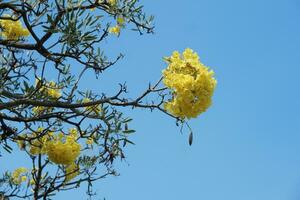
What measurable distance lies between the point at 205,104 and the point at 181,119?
0.18m

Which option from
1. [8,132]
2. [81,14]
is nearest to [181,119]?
[81,14]

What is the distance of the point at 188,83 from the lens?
295cm

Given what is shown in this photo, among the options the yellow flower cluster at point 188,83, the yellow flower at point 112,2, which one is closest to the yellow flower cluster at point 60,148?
the yellow flower at point 112,2

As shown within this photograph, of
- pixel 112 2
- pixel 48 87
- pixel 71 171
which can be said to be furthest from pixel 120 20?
pixel 71 171

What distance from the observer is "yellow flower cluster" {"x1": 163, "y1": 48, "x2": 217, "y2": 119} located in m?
2.99

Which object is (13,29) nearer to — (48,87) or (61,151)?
(61,151)

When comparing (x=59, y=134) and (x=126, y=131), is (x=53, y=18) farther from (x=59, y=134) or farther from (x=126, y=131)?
(x=59, y=134)

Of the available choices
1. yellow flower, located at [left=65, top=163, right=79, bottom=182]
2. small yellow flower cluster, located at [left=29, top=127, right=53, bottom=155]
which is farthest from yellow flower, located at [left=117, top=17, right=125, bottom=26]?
yellow flower, located at [left=65, top=163, right=79, bottom=182]

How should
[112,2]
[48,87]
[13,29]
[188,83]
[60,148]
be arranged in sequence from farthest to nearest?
[13,29]
[60,148]
[112,2]
[48,87]
[188,83]

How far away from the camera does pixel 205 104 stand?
120 inches

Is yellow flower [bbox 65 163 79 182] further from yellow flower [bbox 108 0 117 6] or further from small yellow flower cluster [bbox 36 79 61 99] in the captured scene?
yellow flower [bbox 108 0 117 6]

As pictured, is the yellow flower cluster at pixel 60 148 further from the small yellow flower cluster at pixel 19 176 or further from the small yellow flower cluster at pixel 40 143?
the small yellow flower cluster at pixel 19 176

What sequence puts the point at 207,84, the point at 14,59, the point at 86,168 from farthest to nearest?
1. the point at 86,168
2. the point at 14,59
3. the point at 207,84

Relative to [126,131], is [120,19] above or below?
above
